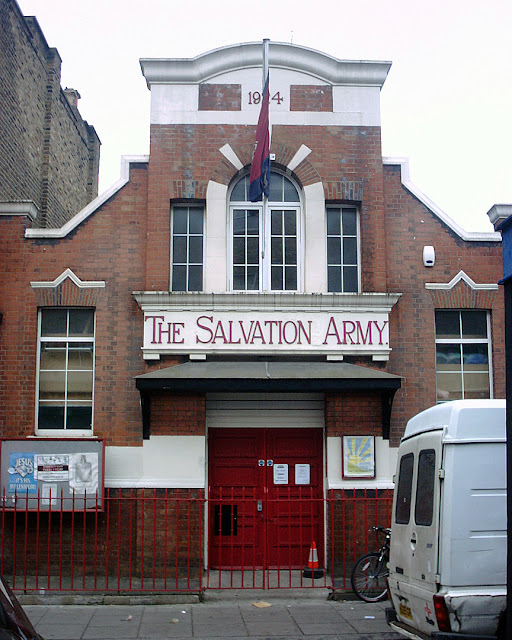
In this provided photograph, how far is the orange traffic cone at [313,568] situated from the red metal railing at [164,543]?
0.06 m

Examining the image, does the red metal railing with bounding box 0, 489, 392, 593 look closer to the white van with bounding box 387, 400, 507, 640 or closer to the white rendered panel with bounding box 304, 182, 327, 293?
the white rendered panel with bounding box 304, 182, 327, 293

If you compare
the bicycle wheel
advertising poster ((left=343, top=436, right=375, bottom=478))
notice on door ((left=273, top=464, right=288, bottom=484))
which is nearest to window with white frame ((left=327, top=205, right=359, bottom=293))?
advertising poster ((left=343, top=436, right=375, bottom=478))

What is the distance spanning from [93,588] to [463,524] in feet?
20.1

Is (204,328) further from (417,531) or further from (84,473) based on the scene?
(417,531)

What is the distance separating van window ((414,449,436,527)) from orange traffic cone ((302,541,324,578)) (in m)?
3.87

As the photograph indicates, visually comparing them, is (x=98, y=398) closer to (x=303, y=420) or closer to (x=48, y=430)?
(x=48, y=430)

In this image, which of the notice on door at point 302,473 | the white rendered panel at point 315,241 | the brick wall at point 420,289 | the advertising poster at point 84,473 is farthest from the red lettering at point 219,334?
the brick wall at point 420,289

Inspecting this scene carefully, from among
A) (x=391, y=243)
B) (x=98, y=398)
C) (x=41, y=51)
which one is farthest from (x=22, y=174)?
(x=391, y=243)

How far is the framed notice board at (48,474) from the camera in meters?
A: 11.6

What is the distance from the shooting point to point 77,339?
40.9 feet

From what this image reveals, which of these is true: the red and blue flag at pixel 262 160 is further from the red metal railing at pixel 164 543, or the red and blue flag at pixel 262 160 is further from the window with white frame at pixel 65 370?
the red metal railing at pixel 164 543

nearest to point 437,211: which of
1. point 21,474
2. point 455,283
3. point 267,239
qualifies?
point 455,283

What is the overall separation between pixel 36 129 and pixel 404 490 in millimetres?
11857

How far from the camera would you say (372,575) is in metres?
11.1
